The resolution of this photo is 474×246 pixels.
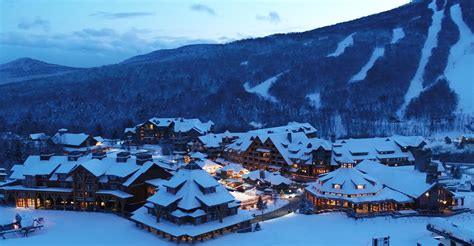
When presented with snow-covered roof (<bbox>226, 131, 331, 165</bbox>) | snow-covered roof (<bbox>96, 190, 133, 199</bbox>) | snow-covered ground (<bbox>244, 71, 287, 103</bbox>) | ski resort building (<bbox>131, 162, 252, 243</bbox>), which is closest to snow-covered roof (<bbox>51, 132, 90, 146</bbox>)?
snow-covered roof (<bbox>226, 131, 331, 165</bbox>)

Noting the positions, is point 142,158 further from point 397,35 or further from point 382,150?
point 397,35

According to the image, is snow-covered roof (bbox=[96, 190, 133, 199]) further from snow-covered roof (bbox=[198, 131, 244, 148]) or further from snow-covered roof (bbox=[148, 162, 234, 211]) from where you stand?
snow-covered roof (bbox=[198, 131, 244, 148])

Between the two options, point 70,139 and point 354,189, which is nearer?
point 354,189

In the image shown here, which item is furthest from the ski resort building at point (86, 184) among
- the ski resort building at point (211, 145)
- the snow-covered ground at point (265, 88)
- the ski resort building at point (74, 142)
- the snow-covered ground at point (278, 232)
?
the snow-covered ground at point (265, 88)

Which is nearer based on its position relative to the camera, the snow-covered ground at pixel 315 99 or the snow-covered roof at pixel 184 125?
the snow-covered roof at pixel 184 125

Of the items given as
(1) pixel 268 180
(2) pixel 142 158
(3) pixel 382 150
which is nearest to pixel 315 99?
(3) pixel 382 150

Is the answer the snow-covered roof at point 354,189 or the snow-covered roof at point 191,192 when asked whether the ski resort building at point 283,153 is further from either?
the snow-covered roof at point 191,192

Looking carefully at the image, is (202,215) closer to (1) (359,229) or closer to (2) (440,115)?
(1) (359,229)
